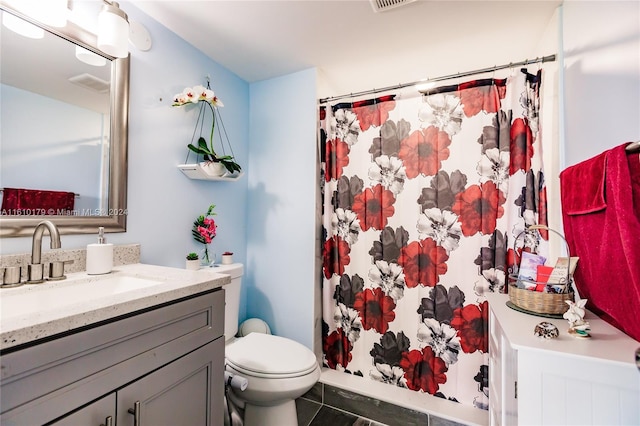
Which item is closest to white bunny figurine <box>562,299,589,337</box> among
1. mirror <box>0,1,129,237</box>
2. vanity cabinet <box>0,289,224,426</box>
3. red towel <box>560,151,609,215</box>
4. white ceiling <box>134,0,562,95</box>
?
red towel <box>560,151,609,215</box>

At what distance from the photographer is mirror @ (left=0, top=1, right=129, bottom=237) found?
1.04 meters

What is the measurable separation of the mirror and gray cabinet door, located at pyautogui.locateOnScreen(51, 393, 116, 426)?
0.76 meters

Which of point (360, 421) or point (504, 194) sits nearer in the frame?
point (504, 194)

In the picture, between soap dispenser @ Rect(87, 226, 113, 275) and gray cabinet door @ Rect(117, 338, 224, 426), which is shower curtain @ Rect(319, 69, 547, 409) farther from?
soap dispenser @ Rect(87, 226, 113, 275)

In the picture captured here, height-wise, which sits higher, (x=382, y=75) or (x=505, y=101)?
(x=382, y=75)

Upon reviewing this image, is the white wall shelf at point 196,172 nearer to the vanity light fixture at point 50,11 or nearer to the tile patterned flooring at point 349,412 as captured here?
the vanity light fixture at point 50,11

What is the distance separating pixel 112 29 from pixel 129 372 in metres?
1.29

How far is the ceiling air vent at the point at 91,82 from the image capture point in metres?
1.22

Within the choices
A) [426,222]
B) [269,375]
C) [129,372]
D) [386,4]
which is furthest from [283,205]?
[129,372]

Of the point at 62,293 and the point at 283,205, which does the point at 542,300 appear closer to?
the point at 283,205

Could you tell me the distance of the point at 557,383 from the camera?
0.80m

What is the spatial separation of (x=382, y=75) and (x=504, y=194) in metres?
1.22

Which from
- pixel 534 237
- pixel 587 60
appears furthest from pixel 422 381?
pixel 587 60

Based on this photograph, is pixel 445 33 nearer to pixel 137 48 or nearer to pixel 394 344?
pixel 137 48
